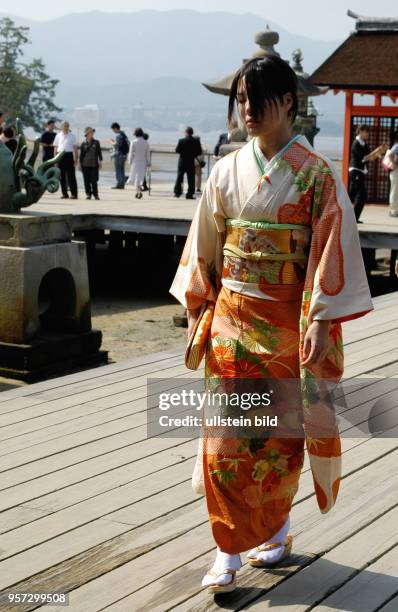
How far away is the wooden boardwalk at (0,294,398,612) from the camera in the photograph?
3010 millimetres

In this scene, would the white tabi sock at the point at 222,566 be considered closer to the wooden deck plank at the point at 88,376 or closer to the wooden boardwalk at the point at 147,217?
the wooden deck plank at the point at 88,376

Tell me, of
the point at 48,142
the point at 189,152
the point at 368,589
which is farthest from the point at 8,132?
the point at 368,589

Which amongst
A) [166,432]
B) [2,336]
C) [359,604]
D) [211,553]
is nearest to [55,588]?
[211,553]

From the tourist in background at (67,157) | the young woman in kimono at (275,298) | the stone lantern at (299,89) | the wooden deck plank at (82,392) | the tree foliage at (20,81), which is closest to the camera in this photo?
the young woman in kimono at (275,298)

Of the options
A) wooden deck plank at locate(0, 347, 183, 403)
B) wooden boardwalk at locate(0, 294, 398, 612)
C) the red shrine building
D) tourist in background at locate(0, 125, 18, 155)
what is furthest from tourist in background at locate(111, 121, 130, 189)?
wooden boardwalk at locate(0, 294, 398, 612)

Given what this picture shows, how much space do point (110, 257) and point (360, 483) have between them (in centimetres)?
1306

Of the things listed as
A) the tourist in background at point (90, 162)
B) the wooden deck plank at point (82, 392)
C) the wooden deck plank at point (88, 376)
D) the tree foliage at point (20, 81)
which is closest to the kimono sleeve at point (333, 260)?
the wooden deck plank at point (82, 392)

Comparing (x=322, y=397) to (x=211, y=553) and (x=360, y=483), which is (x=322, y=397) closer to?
(x=211, y=553)

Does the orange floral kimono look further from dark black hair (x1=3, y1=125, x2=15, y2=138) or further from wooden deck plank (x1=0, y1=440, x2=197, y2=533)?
dark black hair (x1=3, y1=125, x2=15, y2=138)

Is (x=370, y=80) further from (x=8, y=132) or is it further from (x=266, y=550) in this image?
(x=266, y=550)

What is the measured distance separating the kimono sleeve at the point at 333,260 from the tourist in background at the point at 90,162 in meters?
16.2

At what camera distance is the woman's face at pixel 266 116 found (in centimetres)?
301

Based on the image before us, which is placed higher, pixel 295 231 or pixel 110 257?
pixel 295 231

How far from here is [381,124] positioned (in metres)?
19.9
